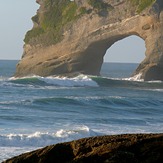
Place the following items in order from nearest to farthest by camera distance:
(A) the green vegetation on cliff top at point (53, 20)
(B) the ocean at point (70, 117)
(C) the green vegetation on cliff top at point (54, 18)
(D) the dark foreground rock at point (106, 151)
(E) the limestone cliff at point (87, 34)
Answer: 1. (D) the dark foreground rock at point (106, 151)
2. (B) the ocean at point (70, 117)
3. (E) the limestone cliff at point (87, 34)
4. (C) the green vegetation on cliff top at point (54, 18)
5. (A) the green vegetation on cliff top at point (53, 20)

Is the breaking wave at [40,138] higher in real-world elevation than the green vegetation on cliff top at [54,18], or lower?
lower

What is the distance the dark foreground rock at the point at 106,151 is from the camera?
207 inches

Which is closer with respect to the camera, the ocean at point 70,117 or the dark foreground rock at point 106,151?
the dark foreground rock at point 106,151

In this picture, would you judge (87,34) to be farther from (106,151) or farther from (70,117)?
(106,151)

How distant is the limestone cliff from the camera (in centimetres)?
5100

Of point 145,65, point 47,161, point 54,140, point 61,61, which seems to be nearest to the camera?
point 47,161

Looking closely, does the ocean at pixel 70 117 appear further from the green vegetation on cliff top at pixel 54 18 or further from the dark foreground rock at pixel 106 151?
the green vegetation on cliff top at pixel 54 18

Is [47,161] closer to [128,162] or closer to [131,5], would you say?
[128,162]

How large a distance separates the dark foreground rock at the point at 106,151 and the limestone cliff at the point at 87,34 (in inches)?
1751

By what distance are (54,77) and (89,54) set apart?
142 inches

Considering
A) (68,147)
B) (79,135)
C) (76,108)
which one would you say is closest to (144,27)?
(76,108)

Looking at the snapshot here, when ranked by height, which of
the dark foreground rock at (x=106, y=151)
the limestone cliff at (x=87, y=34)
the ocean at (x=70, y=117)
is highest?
the limestone cliff at (x=87, y=34)

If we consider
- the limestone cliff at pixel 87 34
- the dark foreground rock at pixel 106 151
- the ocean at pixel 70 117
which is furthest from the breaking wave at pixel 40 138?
the limestone cliff at pixel 87 34

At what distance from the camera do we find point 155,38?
2009 inches
